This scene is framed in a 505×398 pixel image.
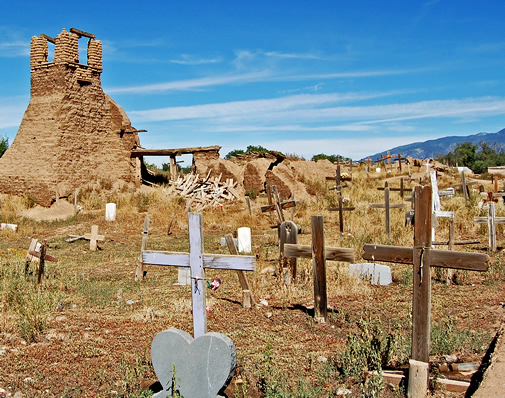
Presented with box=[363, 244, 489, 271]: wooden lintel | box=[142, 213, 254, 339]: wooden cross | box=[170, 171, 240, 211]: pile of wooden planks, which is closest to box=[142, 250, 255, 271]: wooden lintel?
box=[142, 213, 254, 339]: wooden cross

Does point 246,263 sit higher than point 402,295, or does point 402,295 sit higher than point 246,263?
point 246,263

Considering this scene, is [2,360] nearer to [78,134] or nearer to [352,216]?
[352,216]

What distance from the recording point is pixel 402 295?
Answer: 8.28m

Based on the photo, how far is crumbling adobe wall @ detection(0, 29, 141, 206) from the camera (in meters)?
21.5

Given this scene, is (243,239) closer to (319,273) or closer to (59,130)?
(319,273)

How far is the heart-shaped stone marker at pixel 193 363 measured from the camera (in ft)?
14.6

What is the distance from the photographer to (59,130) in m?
21.6

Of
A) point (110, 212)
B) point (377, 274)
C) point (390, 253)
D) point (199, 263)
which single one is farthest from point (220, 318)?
point (110, 212)

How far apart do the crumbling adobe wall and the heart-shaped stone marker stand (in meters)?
18.2

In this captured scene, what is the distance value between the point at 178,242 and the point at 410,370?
11.4m

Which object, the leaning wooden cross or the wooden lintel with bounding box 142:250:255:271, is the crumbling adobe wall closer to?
the wooden lintel with bounding box 142:250:255:271

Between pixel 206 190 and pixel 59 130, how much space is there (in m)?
7.06

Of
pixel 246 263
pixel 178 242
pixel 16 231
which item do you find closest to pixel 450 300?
pixel 246 263

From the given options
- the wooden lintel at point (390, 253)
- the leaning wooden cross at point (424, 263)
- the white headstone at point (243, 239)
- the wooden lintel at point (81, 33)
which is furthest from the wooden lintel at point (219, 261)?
the wooden lintel at point (81, 33)
